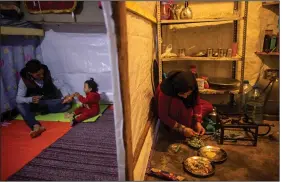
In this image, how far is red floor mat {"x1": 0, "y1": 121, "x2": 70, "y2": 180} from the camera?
71.3 inches

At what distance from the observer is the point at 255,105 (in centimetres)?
232

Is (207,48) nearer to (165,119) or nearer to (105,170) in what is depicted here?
(165,119)

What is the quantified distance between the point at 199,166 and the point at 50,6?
7.96 feet

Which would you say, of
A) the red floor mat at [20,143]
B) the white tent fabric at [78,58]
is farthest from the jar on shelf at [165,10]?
the red floor mat at [20,143]

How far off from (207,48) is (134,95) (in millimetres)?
1581

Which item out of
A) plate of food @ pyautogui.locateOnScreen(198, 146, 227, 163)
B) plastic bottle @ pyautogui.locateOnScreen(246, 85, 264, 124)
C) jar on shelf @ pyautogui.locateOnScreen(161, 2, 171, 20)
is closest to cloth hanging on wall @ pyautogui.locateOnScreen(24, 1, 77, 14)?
jar on shelf @ pyautogui.locateOnScreen(161, 2, 171, 20)

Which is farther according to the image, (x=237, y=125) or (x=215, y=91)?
(x=215, y=91)

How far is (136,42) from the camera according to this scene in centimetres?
142

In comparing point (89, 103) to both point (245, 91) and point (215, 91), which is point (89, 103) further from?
point (245, 91)

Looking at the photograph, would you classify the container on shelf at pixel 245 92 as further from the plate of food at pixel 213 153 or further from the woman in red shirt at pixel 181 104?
the plate of food at pixel 213 153

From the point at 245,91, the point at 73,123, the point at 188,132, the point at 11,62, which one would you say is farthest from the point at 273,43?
the point at 11,62

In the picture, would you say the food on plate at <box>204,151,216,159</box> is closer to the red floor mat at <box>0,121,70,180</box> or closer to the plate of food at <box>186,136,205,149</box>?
the plate of food at <box>186,136,205,149</box>

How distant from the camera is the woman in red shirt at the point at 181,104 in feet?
5.58

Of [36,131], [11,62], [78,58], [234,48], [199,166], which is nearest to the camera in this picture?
[199,166]
